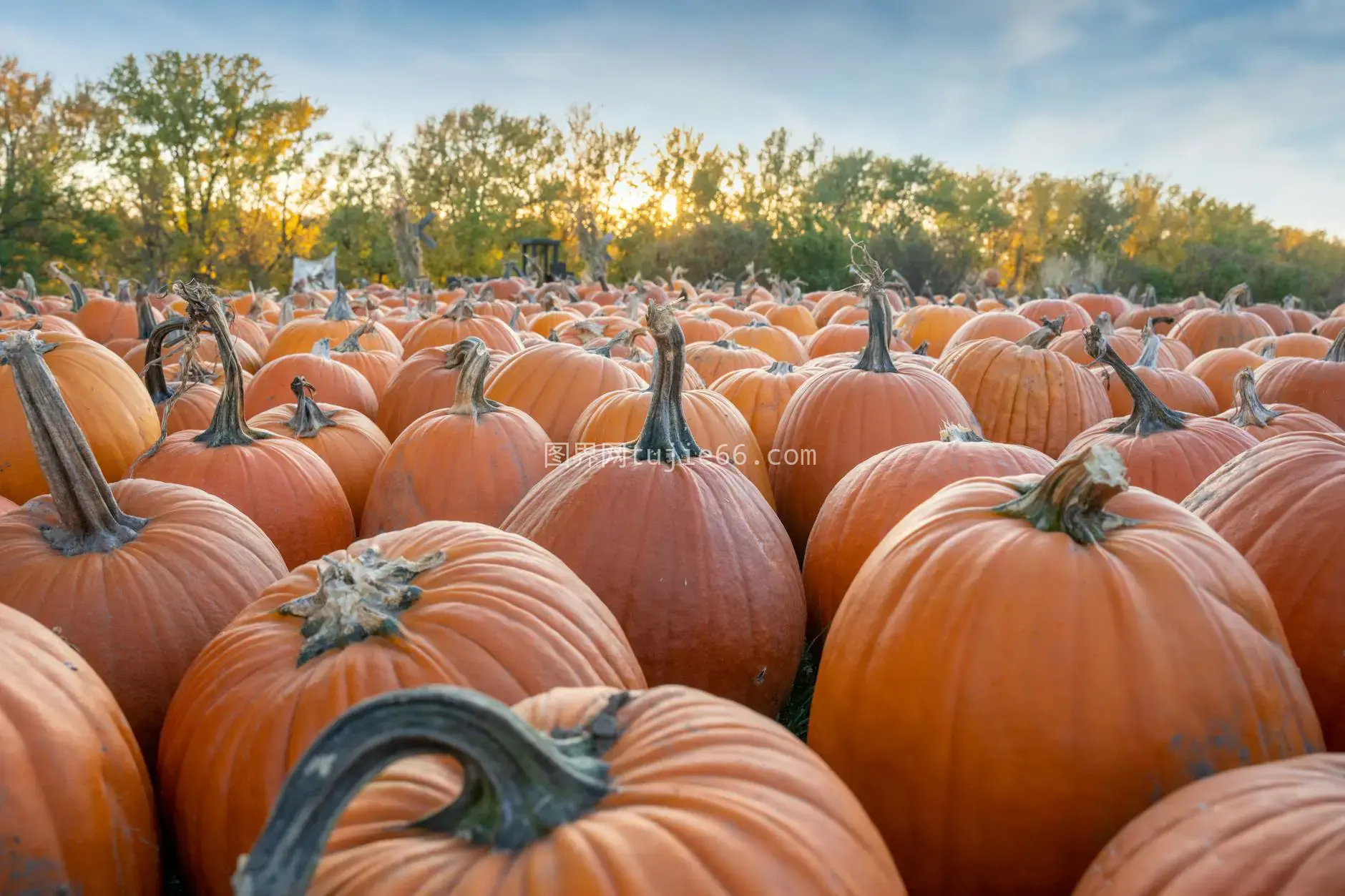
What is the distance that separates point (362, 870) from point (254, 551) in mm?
1466

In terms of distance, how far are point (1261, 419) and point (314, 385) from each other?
4338 mm

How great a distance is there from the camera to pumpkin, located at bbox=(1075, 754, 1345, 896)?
110 centimetres

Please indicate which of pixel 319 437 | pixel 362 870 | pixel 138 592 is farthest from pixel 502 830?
pixel 319 437

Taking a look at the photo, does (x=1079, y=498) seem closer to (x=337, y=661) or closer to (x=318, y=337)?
(x=337, y=661)

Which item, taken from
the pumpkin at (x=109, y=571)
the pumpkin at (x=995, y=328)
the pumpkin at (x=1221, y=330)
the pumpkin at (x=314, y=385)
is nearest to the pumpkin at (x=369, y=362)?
the pumpkin at (x=314, y=385)

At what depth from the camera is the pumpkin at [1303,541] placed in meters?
1.92

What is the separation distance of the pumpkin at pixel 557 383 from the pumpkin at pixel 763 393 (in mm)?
528

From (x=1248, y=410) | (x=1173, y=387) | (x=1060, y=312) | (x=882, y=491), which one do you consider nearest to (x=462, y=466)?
(x=882, y=491)

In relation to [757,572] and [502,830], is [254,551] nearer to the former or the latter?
[757,572]

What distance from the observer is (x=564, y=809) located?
108 cm

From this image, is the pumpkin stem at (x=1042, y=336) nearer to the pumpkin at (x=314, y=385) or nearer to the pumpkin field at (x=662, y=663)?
the pumpkin field at (x=662, y=663)

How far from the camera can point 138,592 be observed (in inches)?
80.1

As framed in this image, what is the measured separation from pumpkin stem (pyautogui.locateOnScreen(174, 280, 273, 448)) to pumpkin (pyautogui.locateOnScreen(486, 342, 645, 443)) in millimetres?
→ 1160

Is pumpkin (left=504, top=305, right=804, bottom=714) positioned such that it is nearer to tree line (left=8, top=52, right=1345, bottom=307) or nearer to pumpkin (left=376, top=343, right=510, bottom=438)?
pumpkin (left=376, top=343, right=510, bottom=438)
